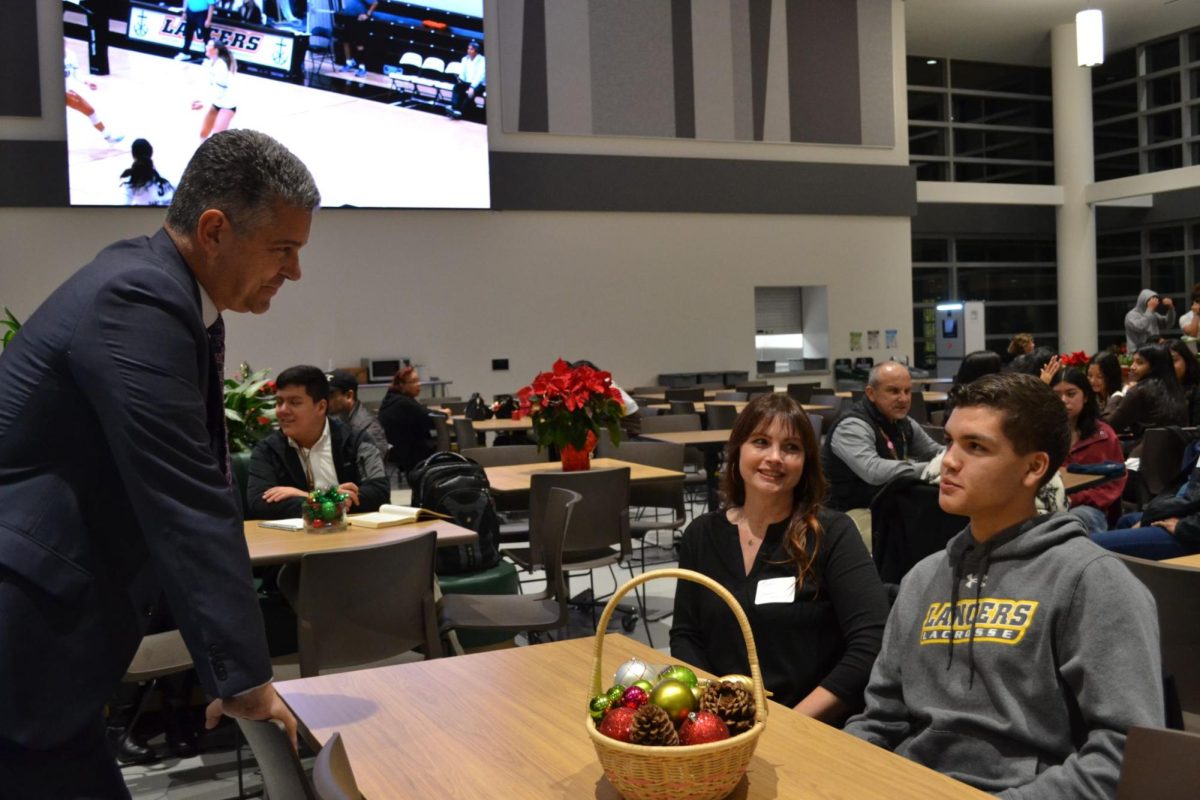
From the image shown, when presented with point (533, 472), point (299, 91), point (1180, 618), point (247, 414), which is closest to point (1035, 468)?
point (1180, 618)

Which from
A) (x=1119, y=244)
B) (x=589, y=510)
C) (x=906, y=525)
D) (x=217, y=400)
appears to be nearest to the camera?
(x=217, y=400)

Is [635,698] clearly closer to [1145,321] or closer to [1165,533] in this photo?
[1165,533]

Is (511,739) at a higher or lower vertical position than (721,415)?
lower

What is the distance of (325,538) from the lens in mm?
3834

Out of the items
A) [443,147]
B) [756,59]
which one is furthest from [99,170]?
[756,59]

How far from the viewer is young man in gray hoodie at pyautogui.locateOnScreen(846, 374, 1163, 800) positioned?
1.66 meters

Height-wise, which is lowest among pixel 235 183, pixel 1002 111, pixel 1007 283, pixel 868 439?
pixel 868 439

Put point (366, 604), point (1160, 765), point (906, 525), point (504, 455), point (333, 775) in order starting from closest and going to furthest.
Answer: point (333, 775) → point (1160, 765) → point (366, 604) → point (906, 525) → point (504, 455)

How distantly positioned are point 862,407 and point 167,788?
3174mm

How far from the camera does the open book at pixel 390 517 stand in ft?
13.2

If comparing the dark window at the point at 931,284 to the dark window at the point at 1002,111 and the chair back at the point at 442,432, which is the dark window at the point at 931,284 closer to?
the dark window at the point at 1002,111

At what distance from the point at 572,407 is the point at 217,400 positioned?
3.60 meters

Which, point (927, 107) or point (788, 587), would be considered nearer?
point (788, 587)

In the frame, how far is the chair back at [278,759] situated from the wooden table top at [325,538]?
6.19 ft
